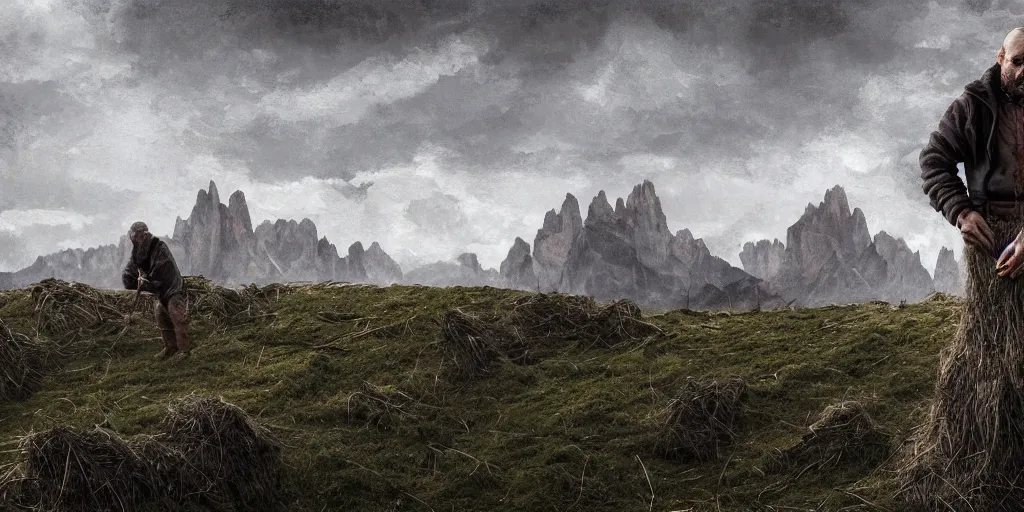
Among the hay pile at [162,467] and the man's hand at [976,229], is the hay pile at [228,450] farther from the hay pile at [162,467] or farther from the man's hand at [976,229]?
the man's hand at [976,229]

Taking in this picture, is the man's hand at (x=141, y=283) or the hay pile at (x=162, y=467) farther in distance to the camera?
the man's hand at (x=141, y=283)

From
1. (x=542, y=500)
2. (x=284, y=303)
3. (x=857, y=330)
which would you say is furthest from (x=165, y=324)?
(x=857, y=330)

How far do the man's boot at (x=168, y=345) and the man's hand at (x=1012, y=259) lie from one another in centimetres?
886

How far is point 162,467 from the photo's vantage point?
6266 millimetres

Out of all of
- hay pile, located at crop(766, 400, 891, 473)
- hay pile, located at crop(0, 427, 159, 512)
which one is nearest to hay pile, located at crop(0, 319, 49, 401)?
hay pile, located at crop(0, 427, 159, 512)

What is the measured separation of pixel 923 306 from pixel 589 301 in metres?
3.81

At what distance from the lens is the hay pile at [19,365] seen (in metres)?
9.54

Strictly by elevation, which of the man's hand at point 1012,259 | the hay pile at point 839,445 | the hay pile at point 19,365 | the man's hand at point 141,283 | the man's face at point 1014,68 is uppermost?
the man's face at point 1014,68

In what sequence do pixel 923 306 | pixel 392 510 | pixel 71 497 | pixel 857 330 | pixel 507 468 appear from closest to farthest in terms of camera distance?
pixel 71 497, pixel 392 510, pixel 507 468, pixel 857 330, pixel 923 306

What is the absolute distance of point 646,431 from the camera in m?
7.39

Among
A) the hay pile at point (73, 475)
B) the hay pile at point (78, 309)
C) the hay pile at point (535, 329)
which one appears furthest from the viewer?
the hay pile at point (78, 309)

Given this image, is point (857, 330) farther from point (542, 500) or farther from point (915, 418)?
point (542, 500)

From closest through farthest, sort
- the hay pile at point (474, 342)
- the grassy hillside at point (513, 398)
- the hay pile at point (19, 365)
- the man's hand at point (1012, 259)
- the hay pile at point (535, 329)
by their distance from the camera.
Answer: the man's hand at point (1012, 259)
the grassy hillside at point (513, 398)
the hay pile at point (474, 342)
the hay pile at point (535, 329)
the hay pile at point (19, 365)

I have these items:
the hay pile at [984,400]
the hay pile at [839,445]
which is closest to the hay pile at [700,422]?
the hay pile at [839,445]
